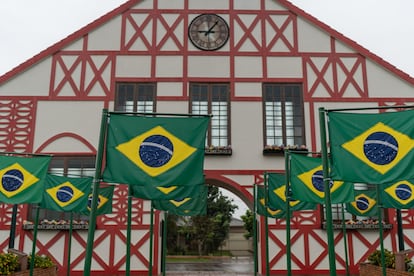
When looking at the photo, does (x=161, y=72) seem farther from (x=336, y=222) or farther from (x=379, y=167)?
(x=379, y=167)

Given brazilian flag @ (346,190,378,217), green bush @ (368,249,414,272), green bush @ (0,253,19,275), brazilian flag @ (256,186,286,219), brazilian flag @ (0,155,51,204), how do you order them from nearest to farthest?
brazilian flag @ (0,155,51,204), green bush @ (0,253,19,275), green bush @ (368,249,414,272), brazilian flag @ (256,186,286,219), brazilian flag @ (346,190,378,217)

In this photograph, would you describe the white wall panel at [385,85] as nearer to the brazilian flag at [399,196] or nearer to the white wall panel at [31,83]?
the brazilian flag at [399,196]

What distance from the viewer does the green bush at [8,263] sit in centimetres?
1080

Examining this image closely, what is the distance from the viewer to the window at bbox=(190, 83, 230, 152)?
17062 mm

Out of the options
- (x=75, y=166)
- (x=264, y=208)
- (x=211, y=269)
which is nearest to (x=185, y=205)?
(x=264, y=208)

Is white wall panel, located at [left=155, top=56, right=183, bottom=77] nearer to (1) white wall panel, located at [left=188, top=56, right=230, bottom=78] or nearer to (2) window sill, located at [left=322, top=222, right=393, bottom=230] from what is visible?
(1) white wall panel, located at [left=188, top=56, right=230, bottom=78]

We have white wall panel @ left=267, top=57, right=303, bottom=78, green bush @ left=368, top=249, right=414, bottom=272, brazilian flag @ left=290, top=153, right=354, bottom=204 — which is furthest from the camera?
white wall panel @ left=267, top=57, right=303, bottom=78

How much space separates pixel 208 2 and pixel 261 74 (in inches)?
142

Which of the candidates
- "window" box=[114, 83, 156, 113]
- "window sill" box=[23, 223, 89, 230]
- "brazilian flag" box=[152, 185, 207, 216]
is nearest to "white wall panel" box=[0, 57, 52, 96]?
"window" box=[114, 83, 156, 113]

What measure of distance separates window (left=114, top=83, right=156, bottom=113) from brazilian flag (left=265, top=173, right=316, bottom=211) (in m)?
6.46

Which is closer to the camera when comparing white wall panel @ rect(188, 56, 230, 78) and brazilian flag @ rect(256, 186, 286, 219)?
brazilian flag @ rect(256, 186, 286, 219)

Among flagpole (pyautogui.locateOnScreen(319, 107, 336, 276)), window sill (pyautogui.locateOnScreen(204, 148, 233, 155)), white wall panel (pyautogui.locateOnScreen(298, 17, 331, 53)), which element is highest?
white wall panel (pyautogui.locateOnScreen(298, 17, 331, 53))

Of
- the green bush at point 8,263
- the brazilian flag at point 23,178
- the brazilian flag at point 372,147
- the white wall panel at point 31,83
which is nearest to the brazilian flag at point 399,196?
the brazilian flag at point 372,147

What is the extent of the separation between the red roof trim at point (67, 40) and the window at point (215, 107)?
407cm
